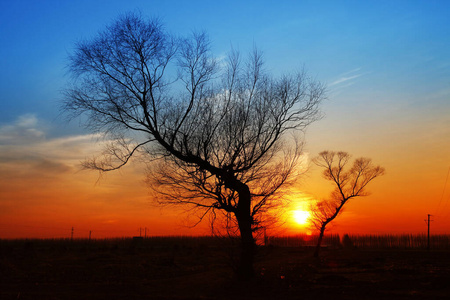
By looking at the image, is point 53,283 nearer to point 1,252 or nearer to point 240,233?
point 240,233

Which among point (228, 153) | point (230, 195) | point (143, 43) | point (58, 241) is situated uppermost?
point (143, 43)

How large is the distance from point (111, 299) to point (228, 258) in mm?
A: 4330

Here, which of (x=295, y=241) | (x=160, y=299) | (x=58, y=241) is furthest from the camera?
(x=58, y=241)

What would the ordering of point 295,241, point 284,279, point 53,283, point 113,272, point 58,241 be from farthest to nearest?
point 58,241 → point 295,241 → point 113,272 → point 53,283 → point 284,279

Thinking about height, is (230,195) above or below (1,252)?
above

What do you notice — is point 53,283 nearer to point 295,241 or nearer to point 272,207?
point 272,207

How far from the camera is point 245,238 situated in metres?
14.3

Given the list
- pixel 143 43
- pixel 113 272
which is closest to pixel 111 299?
pixel 143 43

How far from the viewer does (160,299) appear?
485 inches

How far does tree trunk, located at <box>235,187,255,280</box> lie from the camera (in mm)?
14297

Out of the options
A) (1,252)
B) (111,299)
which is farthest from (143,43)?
(1,252)

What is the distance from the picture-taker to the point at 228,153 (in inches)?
564

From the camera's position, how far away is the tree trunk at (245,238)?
14297mm

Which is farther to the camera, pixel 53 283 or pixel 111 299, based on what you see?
pixel 53 283
